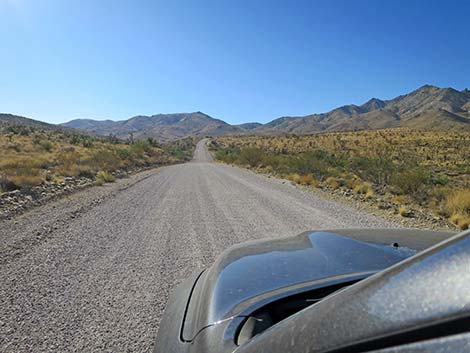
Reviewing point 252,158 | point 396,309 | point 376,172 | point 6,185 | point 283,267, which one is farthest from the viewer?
point 252,158

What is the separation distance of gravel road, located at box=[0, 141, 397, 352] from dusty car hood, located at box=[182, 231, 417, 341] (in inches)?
58.0

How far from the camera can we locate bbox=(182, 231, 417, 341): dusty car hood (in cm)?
157

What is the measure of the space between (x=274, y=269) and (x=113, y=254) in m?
4.07

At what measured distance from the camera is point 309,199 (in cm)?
1097

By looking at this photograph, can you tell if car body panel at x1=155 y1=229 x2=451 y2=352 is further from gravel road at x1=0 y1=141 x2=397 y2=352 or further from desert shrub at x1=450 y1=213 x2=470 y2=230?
desert shrub at x1=450 y1=213 x2=470 y2=230

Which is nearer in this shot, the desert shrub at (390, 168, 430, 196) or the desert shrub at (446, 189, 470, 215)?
the desert shrub at (446, 189, 470, 215)

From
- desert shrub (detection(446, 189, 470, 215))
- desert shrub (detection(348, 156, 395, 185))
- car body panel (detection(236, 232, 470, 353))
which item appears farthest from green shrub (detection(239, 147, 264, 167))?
car body panel (detection(236, 232, 470, 353))

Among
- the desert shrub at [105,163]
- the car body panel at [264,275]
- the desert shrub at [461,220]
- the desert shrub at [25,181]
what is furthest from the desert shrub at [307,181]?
the car body panel at [264,275]

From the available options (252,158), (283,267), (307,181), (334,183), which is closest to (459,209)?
(334,183)

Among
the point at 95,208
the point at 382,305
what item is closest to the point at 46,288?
the point at 382,305

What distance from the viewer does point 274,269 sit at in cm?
198

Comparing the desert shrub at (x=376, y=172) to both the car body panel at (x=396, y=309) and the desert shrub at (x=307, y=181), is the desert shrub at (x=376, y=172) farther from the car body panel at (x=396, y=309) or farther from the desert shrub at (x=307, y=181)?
the car body panel at (x=396, y=309)

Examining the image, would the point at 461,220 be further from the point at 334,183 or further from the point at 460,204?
the point at 334,183

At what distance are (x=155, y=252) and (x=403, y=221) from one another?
6306 mm
